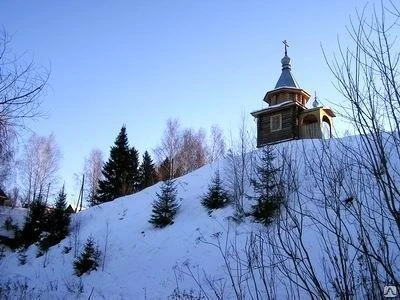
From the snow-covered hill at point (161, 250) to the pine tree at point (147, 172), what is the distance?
14.3 meters

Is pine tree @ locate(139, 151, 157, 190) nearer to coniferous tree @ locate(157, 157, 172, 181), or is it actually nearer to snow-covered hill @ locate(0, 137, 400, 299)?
coniferous tree @ locate(157, 157, 172, 181)

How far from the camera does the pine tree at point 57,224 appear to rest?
21453mm

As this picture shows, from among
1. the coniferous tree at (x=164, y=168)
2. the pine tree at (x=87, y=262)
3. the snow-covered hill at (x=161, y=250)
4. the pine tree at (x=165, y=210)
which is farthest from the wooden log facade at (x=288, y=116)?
the pine tree at (x=87, y=262)

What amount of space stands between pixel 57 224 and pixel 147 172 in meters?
17.9

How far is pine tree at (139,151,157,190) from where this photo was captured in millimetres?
38500

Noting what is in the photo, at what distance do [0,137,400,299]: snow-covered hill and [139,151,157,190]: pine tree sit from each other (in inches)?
563

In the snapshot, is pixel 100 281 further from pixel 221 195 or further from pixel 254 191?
pixel 254 191

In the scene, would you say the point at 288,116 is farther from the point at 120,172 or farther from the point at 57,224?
the point at 120,172

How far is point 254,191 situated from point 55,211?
1208 centimetres

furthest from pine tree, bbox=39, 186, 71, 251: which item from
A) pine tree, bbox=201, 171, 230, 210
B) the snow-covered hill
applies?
pine tree, bbox=201, 171, 230, 210

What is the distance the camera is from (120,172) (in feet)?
122

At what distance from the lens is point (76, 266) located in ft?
54.8

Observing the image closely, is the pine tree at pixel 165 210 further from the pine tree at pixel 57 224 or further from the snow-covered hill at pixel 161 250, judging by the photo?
the pine tree at pixel 57 224

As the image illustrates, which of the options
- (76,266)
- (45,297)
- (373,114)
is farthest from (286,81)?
(373,114)
